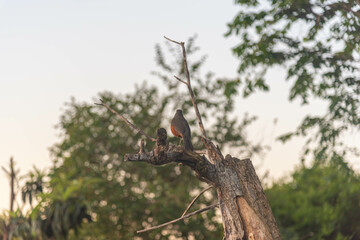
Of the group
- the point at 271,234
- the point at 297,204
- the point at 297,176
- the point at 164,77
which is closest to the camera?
the point at 271,234

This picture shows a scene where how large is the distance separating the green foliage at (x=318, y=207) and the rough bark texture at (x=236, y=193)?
36.9ft

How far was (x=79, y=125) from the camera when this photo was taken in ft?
52.5

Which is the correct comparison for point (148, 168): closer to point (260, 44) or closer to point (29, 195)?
point (29, 195)

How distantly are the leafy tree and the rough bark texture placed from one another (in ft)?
29.0

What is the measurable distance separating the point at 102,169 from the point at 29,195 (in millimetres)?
2855

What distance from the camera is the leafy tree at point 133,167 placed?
1447 cm

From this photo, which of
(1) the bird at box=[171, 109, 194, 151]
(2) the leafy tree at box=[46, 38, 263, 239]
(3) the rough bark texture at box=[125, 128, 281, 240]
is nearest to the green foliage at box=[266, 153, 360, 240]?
(2) the leafy tree at box=[46, 38, 263, 239]

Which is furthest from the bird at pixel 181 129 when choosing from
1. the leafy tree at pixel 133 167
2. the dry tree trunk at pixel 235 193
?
the leafy tree at pixel 133 167

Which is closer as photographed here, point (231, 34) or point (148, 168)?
point (231, 34)

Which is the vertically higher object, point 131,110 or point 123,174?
point 131,110

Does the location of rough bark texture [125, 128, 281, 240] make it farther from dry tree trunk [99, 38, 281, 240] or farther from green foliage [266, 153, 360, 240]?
green foliage [266, 153, 360, 240]

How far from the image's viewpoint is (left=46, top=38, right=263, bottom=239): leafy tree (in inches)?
570

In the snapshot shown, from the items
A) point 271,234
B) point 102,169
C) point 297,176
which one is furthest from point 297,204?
point 271,234

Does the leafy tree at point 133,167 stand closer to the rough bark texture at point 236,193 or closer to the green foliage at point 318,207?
the green foliage at point 318,207
